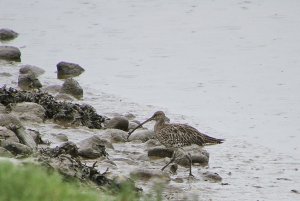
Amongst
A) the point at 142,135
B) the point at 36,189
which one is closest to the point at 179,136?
the point at 142,135

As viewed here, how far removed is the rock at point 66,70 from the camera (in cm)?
1888

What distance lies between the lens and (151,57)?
2044cm

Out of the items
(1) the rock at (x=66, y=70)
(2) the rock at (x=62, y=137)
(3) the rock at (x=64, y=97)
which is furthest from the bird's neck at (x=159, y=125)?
(1) the rock at (x=66, y=70)

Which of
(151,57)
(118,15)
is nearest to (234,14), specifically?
(118,15)

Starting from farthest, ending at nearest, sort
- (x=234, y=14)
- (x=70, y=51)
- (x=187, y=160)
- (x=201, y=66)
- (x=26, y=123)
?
(x=234, y=14) < (x=70, y=51) < (x=201, y=66) < (x=26, y=123) < (x=187, y=160)

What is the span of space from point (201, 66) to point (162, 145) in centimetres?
547

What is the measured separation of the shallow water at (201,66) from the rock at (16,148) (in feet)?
7.03

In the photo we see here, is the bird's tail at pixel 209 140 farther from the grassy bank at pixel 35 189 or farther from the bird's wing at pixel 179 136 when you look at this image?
the grassy bank at pixel 35 189

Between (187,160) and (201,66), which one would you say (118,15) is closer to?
(201,66)

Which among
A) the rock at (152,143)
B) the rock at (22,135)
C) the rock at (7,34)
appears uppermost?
the rock at (22,135)

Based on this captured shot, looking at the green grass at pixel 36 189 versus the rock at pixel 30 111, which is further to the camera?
the rock at pixel 30 111

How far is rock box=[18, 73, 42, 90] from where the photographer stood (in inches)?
693

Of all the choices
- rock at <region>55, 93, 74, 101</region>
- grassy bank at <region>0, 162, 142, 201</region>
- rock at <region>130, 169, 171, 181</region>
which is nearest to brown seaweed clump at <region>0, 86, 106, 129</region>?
rock at <region>55, 93, 74, 101</region>

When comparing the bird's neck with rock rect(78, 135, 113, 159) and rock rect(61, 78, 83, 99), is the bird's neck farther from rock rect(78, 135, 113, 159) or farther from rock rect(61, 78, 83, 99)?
rock rect(61, 78, 83, 99)
